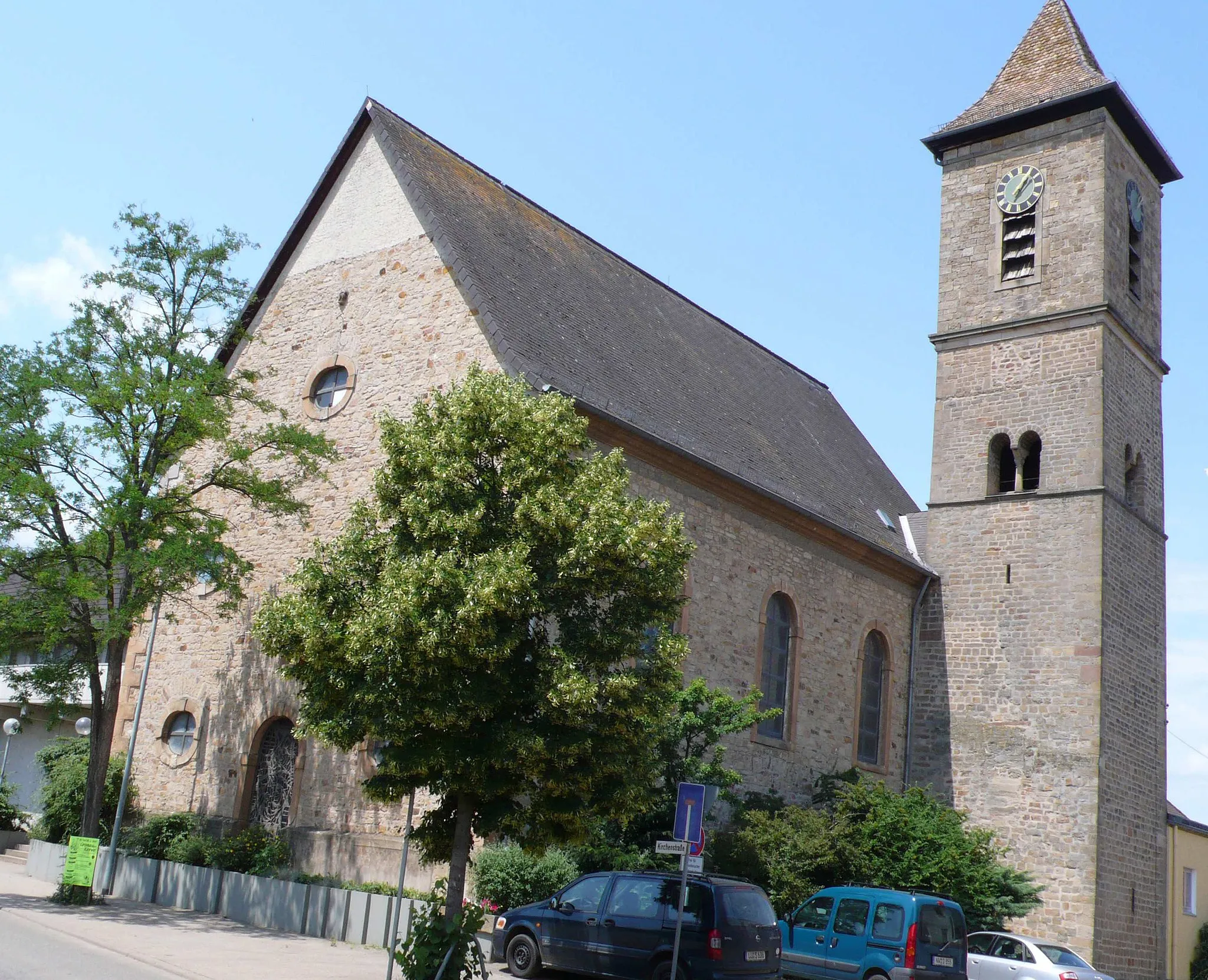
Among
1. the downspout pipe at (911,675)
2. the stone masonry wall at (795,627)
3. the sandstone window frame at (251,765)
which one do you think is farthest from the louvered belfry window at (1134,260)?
the sandstone window frame at (251,765)

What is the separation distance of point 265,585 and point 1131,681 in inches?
639

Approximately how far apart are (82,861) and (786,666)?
38.2ft

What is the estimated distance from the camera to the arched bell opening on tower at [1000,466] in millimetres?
25609

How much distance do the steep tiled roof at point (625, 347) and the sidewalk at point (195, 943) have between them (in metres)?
8.02

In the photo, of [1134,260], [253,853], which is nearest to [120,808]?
[253,853]

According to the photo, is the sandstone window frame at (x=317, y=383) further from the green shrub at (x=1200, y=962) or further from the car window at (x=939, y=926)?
the green shrub at (x=1200, y=962)

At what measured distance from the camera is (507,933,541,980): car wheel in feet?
45.2

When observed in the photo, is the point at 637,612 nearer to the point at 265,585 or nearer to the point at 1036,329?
the point at 265,585

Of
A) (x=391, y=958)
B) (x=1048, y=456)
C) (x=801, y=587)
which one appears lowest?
(x=391, y=958)

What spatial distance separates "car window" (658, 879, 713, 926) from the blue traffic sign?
3.76 feet

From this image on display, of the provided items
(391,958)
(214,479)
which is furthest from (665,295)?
(391,958)

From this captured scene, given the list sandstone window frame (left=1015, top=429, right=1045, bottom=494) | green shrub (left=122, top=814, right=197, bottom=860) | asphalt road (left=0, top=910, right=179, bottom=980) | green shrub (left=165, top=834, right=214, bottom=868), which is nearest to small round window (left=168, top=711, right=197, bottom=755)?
green shrub (left=122, top=814, right=197, bottom=860)

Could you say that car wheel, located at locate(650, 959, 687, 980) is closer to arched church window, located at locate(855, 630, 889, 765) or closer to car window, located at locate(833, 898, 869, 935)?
car window, located at locate(833, 898, 869, 935)

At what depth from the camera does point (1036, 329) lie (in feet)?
84.0
